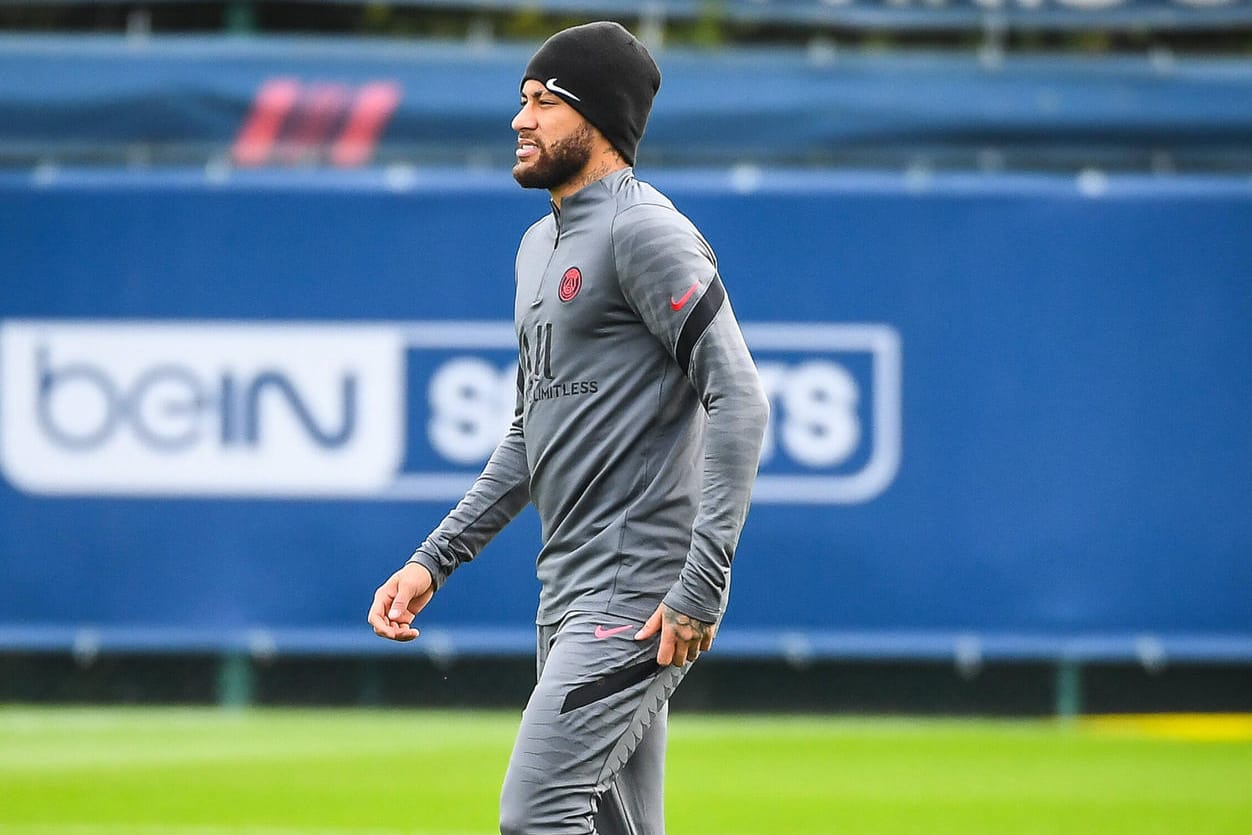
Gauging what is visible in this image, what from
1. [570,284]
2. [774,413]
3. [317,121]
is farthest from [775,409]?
[570,284]

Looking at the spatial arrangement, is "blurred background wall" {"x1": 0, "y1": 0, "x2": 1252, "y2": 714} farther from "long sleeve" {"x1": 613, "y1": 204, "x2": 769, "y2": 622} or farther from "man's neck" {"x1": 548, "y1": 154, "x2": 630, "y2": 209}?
"long sleeve" {"x1": 613, "y1": 204, "x2": 769, "y2": 622}

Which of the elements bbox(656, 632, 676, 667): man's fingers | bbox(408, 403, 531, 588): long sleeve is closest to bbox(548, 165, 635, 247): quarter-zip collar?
bbox(408, 403, 531, 588): long sleeve

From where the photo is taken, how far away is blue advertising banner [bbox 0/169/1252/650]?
31.4ft

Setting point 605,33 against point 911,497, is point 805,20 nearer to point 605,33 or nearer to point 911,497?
point 911,497

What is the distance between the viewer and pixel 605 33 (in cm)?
390

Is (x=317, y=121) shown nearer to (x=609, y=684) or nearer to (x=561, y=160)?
(x=561, y=160)

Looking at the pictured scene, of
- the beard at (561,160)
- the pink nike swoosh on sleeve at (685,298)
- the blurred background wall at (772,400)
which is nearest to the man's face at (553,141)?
the beard at (561,160)

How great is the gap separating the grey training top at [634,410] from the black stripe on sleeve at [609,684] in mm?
99

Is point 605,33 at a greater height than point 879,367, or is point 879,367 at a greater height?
point 605,33

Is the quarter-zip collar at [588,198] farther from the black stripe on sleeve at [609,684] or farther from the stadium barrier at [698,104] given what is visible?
the stadium barrier at [698,104]

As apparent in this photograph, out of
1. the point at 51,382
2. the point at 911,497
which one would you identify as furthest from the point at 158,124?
the point at 911,497

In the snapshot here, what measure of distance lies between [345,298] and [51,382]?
4.91 feet

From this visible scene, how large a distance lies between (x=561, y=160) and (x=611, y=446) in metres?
0.59

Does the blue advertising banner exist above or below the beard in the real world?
below
